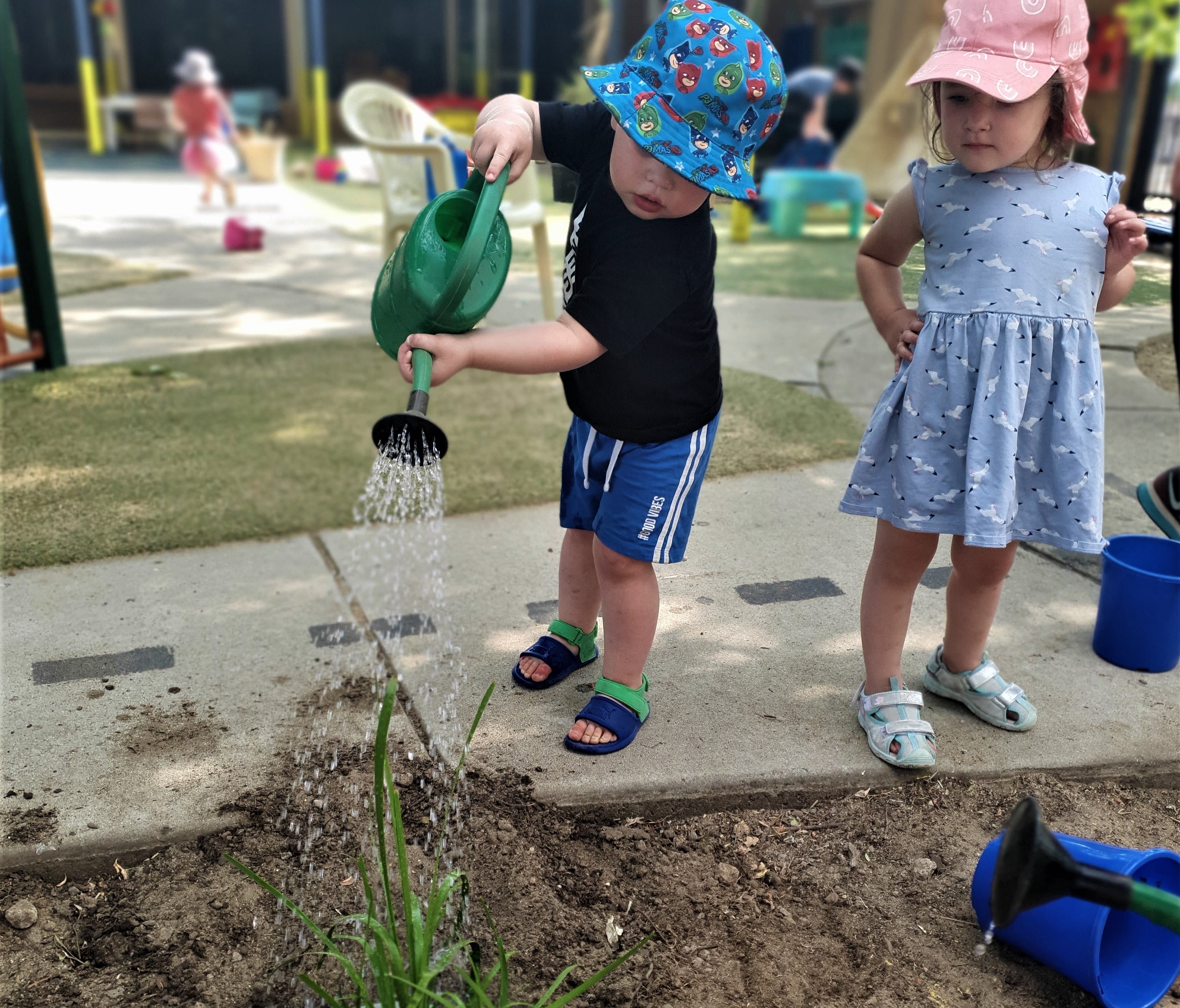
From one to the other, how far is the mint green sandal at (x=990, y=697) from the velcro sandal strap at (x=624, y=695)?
676 millimetres

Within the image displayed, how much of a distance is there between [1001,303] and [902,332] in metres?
0.21

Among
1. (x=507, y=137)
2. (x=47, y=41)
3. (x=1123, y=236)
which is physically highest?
(x=47, y=41)

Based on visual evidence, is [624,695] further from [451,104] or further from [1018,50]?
[451,104]

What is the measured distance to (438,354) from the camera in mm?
1719

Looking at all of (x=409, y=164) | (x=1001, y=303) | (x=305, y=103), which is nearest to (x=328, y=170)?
(x=305, y=103)

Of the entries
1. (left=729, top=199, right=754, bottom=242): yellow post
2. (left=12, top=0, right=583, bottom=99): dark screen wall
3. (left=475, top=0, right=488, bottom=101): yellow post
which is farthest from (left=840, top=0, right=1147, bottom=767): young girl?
(left=12, top=0, right=583, bottom=99): dark screen wall

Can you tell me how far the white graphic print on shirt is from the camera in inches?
79.4

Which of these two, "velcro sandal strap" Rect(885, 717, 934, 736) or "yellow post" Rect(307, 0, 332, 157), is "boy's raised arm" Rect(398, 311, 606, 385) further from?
"yellow post" Rect(307, 0, 332, 157)

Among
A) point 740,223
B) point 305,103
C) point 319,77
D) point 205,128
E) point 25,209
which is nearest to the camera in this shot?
point 25,209

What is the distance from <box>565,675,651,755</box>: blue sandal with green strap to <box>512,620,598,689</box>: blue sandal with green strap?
157 mm

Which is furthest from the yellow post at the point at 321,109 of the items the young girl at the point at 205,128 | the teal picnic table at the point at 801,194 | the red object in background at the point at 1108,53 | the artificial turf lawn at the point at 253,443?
the artificial turf lawn at the point at 253,443

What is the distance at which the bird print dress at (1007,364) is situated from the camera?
1.96 m

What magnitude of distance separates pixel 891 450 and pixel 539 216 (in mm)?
3607

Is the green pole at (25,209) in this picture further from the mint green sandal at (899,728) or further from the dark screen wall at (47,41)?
the dark screen wall at (47,41)
